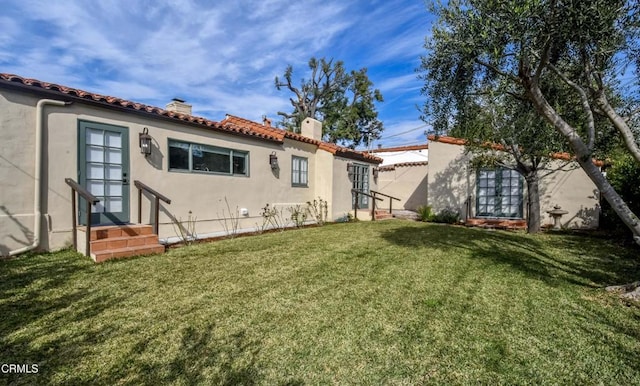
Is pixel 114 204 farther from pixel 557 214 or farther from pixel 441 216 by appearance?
pixel 557 214

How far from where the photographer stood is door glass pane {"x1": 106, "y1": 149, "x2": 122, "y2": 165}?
6.92 m

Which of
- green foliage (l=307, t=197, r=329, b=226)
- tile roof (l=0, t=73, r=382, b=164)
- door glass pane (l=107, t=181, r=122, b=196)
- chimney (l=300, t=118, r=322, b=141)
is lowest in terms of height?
green foliage (l=307, t=197, r=329, b=226)

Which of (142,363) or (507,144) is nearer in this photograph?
(142,363)

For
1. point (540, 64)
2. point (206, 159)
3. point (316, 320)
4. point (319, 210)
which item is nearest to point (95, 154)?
point (206, 159)

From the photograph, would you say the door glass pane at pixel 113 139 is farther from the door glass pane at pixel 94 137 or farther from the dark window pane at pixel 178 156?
the dark window pane at pixel 178 156

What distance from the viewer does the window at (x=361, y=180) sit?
1417cm

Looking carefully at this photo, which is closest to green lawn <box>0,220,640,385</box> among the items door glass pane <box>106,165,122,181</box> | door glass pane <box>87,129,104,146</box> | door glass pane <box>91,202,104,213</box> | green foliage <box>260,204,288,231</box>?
door glass pane <box>91,202,104,213</box>

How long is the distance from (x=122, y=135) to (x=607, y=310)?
9.48 metres

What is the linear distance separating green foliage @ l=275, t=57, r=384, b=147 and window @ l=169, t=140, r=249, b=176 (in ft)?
69.7

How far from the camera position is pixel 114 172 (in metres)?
6.98

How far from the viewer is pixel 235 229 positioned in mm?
9656

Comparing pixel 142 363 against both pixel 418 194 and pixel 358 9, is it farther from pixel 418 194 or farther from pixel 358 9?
pixel 418 194

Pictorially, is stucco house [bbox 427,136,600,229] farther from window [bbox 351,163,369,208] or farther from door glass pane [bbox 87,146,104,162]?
door glass pane [bbox 87,146,104,162]

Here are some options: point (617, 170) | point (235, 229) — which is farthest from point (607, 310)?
point (617, 170)
